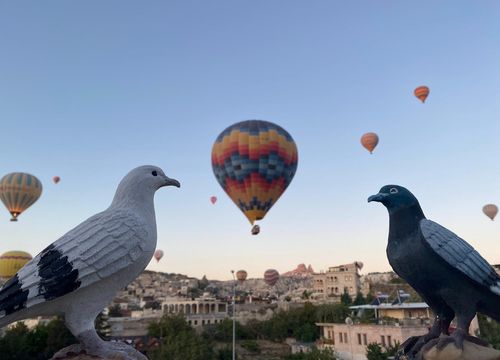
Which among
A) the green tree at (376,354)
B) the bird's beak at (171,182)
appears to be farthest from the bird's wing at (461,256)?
the green tree at (376,354)

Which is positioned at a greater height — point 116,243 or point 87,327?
point 116,243

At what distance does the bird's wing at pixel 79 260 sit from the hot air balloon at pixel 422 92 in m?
36.8

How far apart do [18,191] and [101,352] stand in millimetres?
35299

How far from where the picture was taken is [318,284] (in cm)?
10419

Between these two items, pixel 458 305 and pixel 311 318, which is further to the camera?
pixel 311 318

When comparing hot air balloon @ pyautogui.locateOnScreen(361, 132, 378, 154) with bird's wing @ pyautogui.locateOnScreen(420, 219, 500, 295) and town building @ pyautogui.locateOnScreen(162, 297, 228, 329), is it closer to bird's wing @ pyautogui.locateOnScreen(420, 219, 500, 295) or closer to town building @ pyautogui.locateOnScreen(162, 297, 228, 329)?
bird's wing @ pyautogui.locateOnScreen(420, 219, 500, 295)

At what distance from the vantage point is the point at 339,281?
9856 cm

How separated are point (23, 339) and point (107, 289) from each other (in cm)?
3158

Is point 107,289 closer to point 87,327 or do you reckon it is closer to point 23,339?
point 87,327

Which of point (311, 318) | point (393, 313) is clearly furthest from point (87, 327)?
point (311, 318)

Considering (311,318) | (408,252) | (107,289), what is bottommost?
(311,318)

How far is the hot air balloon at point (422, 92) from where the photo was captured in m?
37.4

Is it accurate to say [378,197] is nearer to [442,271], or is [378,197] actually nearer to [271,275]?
[442,271]

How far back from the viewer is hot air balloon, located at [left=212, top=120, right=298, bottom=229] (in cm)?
2816
